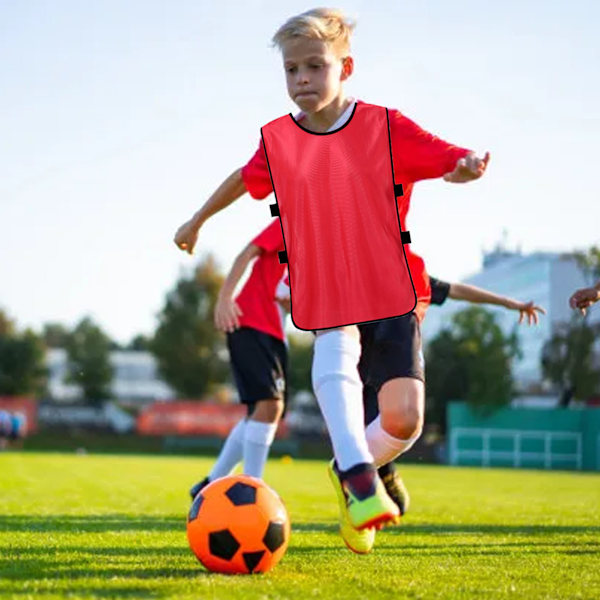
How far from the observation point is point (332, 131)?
482cm

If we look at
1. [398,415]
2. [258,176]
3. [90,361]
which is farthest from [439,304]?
[90,361]

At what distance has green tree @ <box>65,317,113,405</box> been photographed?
74.9m

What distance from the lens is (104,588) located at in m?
4.32

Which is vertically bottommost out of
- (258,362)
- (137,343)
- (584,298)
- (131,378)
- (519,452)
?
(131,378)

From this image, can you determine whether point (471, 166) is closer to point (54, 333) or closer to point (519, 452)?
point (519, 452)

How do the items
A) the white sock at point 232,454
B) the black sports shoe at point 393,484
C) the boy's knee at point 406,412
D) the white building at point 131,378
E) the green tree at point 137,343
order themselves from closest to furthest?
the boy's knee at point 406,412 < the black sports shoe at point 393,484 < the white sock at point 232,454 < the white building at point 131,378 < the green tree at point 137,343

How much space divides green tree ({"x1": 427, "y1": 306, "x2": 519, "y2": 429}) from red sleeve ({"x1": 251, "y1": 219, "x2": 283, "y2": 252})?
48046 mm

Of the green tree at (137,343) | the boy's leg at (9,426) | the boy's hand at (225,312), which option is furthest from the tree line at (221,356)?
the green tree at (137,343)

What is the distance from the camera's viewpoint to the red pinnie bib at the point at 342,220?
4.80m

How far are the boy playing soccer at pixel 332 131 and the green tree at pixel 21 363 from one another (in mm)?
69337

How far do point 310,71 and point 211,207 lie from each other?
1.13 metres

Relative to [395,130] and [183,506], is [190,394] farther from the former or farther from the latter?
[395,130]

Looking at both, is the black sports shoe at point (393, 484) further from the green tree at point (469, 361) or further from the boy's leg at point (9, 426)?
the green tree at point (469, 361)

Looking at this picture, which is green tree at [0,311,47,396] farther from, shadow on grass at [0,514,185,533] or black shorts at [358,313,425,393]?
black shorts at [358,313,425,393]
